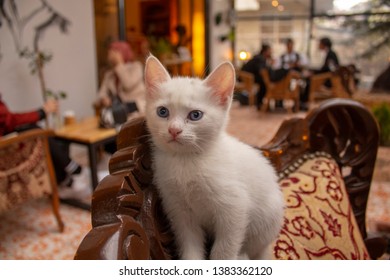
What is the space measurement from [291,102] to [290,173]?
714 cm

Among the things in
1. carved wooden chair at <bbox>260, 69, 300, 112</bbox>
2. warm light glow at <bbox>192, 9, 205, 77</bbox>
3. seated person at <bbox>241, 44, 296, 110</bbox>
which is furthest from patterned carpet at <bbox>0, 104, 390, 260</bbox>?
warm light glow at <bbox>192, 9, 205, 77</bbox>

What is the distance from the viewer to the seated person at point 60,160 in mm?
3223

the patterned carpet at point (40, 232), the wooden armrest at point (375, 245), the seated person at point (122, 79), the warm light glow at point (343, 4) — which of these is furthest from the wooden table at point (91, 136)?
the warm light glow at point (343, 4)

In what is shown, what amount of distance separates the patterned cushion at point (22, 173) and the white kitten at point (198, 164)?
7.15 ft

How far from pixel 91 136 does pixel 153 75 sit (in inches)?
106

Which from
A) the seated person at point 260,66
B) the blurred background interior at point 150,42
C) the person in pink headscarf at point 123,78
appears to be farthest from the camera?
the seated person at point 260,66

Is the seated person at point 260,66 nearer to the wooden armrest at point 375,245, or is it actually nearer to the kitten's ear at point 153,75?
the wooden armrest at point 375,245

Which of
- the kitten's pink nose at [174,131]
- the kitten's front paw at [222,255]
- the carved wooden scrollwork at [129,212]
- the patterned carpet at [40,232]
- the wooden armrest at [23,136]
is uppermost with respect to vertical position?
the kitten's pink nose at [174,131]

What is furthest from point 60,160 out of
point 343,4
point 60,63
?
point 343,4

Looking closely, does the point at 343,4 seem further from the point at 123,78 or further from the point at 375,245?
the point at 375,245

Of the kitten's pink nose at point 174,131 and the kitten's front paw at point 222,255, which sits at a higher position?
the kitten's pink nose at point 174,131

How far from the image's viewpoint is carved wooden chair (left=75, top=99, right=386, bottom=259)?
553mm

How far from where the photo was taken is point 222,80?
2.10ft

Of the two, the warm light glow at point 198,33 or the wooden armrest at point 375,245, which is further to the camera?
the warm light glow at point 198,33
